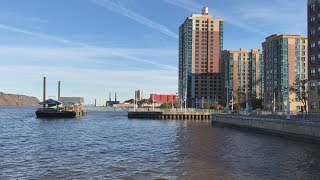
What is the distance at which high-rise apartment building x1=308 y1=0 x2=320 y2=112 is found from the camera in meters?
108

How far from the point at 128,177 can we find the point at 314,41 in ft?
302

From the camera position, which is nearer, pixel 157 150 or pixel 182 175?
pixel 182 175

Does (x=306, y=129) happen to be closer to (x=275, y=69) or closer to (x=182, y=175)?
(x=182, y=175)

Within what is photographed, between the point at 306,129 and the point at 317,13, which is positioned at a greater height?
the point at 317,13

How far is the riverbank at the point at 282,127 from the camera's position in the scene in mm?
54503

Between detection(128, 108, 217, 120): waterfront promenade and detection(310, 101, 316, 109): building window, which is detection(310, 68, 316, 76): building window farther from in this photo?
detection(128, 108, 217, 120): waterfront promenade

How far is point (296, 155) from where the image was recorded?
42.5 metres

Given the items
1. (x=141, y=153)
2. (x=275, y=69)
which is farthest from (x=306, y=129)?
(x=275, y=69)

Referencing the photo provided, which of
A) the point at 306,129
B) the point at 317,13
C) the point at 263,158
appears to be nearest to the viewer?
the point at 263,158

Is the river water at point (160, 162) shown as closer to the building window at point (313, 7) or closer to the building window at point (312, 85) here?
the building window at point (312, 85)

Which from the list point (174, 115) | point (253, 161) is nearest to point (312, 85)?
point (174, 115)

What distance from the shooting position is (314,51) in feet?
362

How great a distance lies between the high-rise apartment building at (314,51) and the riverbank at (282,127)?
1089 inches

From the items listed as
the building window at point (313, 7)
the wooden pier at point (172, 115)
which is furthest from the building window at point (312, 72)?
the wooden pier at point (172, 115)
